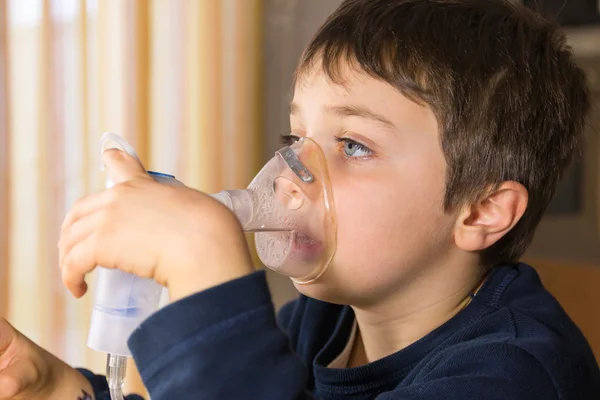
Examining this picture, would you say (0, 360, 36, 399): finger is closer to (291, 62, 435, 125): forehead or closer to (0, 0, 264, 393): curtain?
(291, 62, 435, 125): forehead

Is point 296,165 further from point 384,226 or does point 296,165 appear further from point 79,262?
point 79,262

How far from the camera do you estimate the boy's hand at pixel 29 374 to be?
3.01 ft

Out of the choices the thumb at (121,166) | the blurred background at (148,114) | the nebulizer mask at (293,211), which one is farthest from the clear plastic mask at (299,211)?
the blurred background at (148,114)

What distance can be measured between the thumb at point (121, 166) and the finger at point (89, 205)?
0.02 m

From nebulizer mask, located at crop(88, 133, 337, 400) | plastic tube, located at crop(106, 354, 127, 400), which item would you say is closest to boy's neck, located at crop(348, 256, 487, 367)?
nebulizer mask, located at crop(88, 133, 337, 400)

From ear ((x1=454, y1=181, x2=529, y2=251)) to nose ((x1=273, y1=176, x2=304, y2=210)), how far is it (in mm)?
245

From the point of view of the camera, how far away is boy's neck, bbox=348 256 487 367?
1.09m

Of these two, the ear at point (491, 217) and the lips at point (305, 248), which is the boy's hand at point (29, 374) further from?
the ear at point (491, 217)

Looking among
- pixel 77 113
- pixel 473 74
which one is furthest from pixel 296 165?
pixel 77 113

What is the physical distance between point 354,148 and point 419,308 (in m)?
0.26

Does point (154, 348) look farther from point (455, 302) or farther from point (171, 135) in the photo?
point (171, 135)

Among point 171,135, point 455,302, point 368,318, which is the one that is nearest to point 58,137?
point 171,135

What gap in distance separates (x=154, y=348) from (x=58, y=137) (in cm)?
102

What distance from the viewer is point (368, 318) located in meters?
1.14
